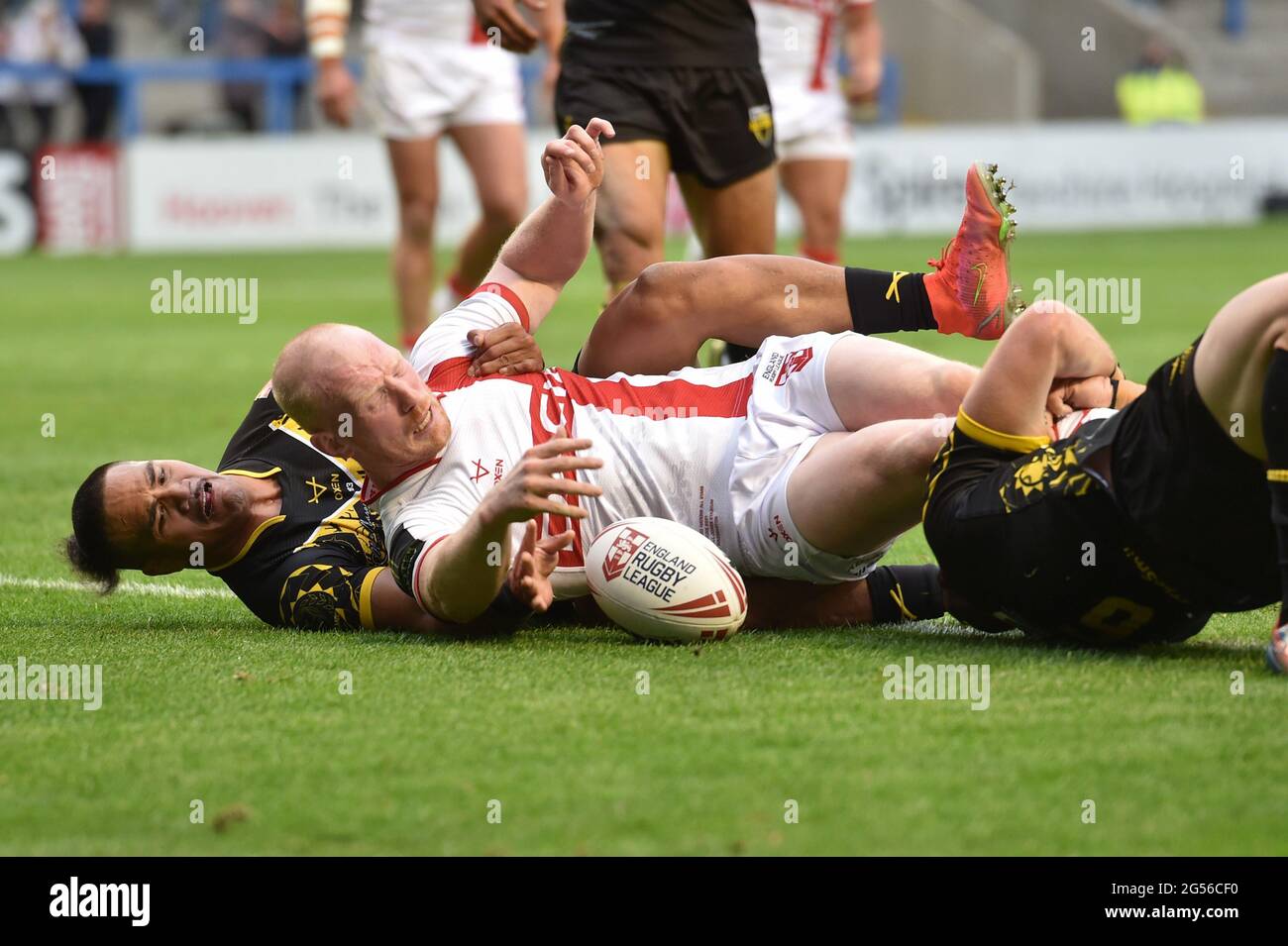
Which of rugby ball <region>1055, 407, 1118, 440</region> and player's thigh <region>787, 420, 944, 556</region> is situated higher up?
rugby ball <region>1055, 407, 1118, 440</region>

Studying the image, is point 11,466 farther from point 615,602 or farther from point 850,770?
point 850,770

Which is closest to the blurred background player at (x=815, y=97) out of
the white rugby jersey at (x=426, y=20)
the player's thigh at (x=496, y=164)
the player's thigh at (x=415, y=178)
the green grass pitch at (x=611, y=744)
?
the player's thigh at (x=496, y=164)

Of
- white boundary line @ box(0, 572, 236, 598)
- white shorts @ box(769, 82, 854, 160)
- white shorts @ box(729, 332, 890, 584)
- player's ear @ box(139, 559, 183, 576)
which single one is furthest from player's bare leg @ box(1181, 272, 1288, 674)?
white shorts @ box(769, 82, 854, 160)

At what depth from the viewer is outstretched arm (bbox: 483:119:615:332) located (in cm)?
489

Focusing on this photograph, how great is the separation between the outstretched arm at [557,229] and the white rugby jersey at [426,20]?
4971 millimetres

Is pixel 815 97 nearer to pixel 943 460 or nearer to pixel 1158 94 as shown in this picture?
pixel 943 460

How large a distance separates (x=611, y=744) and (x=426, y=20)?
7.07m

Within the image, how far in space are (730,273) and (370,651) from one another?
1.37 meters

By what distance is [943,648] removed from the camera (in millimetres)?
4309
